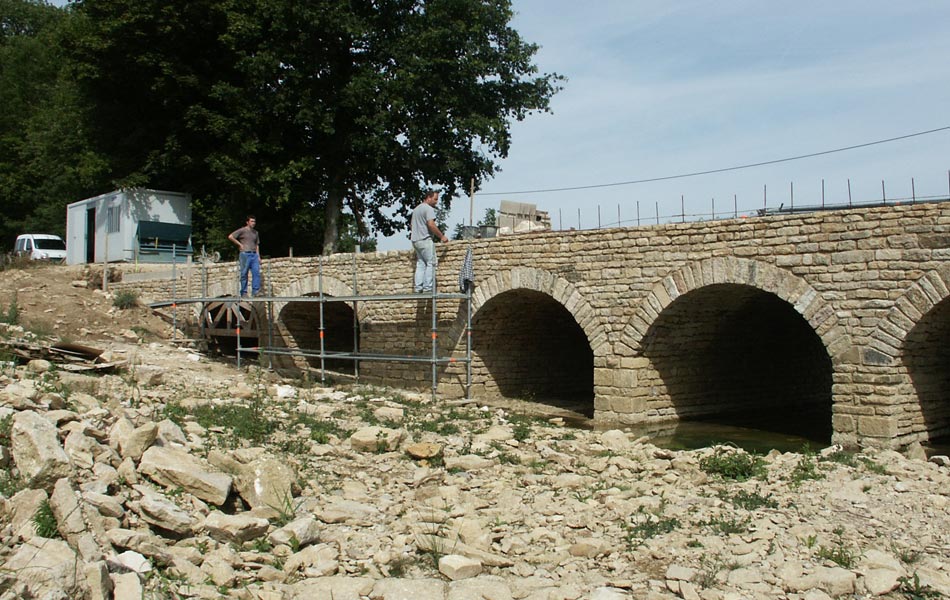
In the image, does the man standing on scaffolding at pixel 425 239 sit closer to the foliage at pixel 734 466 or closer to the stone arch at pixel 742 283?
the stone arch at pixel 742 283

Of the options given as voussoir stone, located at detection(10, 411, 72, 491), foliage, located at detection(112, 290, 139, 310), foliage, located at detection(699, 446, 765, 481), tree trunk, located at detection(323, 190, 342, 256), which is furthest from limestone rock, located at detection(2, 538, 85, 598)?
tree trunk, located at detection(323, 190, 342, 256)

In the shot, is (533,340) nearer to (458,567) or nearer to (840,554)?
(840,554)

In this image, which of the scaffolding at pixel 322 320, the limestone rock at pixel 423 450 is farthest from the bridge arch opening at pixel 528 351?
the limestone rock at pixel 423 450

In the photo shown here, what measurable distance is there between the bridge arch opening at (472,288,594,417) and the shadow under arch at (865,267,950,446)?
494 centimetres

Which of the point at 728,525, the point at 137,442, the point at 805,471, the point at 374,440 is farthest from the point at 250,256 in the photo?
the point at 728,525

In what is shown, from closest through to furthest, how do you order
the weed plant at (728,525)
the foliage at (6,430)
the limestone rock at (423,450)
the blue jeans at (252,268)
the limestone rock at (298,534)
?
the limestone rock at (298,534) → the foliage at (6,430) → the weed plant at (728,525) → the limestone rock at (423,450) → the blue jeans at (252,268)

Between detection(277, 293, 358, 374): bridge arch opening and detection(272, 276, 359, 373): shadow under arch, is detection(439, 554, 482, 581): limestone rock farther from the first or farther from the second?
Answer: detection(277, 293, 358, 374): bridge arch opening

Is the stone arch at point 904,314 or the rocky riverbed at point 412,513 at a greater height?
the stone arch at point 904,314

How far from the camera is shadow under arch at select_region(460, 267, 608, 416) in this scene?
40.9 feet

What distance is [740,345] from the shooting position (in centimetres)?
1365

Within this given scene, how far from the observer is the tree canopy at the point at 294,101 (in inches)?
793

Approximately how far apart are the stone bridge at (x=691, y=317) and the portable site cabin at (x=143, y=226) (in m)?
4.92

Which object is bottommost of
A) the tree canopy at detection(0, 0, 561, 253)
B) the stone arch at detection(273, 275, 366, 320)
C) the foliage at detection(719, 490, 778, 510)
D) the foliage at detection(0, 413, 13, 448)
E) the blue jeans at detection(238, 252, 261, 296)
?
the foliage at detection(719, 490, 778, 510)

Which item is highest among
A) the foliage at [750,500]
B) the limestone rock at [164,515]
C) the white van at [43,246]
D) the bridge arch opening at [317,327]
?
the white van at [43,246]
